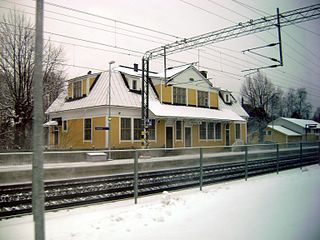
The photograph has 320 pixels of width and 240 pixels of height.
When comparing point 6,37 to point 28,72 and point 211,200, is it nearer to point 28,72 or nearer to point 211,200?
point 28,72

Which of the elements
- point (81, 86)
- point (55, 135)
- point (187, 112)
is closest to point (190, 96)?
point (187, 112)

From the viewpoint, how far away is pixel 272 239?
393cm

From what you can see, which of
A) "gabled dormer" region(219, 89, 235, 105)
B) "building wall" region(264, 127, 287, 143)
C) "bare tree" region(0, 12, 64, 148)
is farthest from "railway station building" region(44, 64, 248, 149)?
"bare tree" region(0, 12, 64, 148)

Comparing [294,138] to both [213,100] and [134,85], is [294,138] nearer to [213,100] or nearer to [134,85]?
[134,85]

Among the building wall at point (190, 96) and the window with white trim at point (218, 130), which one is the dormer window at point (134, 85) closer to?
the building wall at point (190, 96)

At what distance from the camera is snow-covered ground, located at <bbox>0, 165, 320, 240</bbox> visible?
13.4ft

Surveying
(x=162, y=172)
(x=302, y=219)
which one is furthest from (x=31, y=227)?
(x=162, y=172)

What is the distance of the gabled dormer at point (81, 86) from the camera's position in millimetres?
25823

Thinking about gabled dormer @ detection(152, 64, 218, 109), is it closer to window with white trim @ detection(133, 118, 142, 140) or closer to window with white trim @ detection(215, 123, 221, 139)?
window with white trim @ detection(215, 123, 221, 139)

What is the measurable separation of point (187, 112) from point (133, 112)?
598 centimetres

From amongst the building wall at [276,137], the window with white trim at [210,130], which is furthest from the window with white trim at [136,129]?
the building wall at [276,137]

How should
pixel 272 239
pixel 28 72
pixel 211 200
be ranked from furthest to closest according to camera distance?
pixel 28 72, pixel 211 200, pixel 272 239

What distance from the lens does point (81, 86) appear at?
87.7ft

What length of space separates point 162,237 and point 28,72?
7.46 metres
